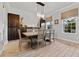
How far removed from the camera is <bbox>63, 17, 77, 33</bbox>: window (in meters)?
4.96

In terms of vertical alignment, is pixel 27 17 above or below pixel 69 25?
above

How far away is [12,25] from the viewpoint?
5332 millimetres

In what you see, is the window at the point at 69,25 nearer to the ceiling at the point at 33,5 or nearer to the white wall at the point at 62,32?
the white wall at the point at 62,32

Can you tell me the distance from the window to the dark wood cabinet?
3.57 metres

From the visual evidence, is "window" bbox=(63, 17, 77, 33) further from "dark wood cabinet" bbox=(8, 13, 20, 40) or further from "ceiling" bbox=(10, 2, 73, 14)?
"dark wood cabinet" bbox=(8, 13, 20, 40)

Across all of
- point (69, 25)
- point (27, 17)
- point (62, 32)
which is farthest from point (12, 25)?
point (69, 25)

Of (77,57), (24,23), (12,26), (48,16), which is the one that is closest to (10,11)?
(12,26)

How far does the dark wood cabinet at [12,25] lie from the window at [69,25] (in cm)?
357

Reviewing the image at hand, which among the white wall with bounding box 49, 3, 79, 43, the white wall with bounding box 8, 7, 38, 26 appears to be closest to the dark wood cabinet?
the white wall with bounding box 8, 7, 38, 26

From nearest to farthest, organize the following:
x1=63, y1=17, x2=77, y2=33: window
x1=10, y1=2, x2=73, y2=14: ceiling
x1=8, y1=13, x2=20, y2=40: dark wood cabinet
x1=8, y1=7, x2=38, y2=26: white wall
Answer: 1. x1=10, y1=2, x2=73, y2=14: ceiling
2. x1=63, y1=17, x2=77, y2=33: window
3. x1=8, y1=13, x2=20, y2=40: dark wood cabinet
4. x1=8, y1=7, x2=38, y2=26: white wall

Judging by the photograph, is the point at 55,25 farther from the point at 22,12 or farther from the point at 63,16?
the point at 22,12

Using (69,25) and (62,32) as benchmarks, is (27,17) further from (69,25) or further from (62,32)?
(69,25)

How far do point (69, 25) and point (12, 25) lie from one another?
4.05 meters

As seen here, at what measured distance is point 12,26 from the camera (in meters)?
5.33
